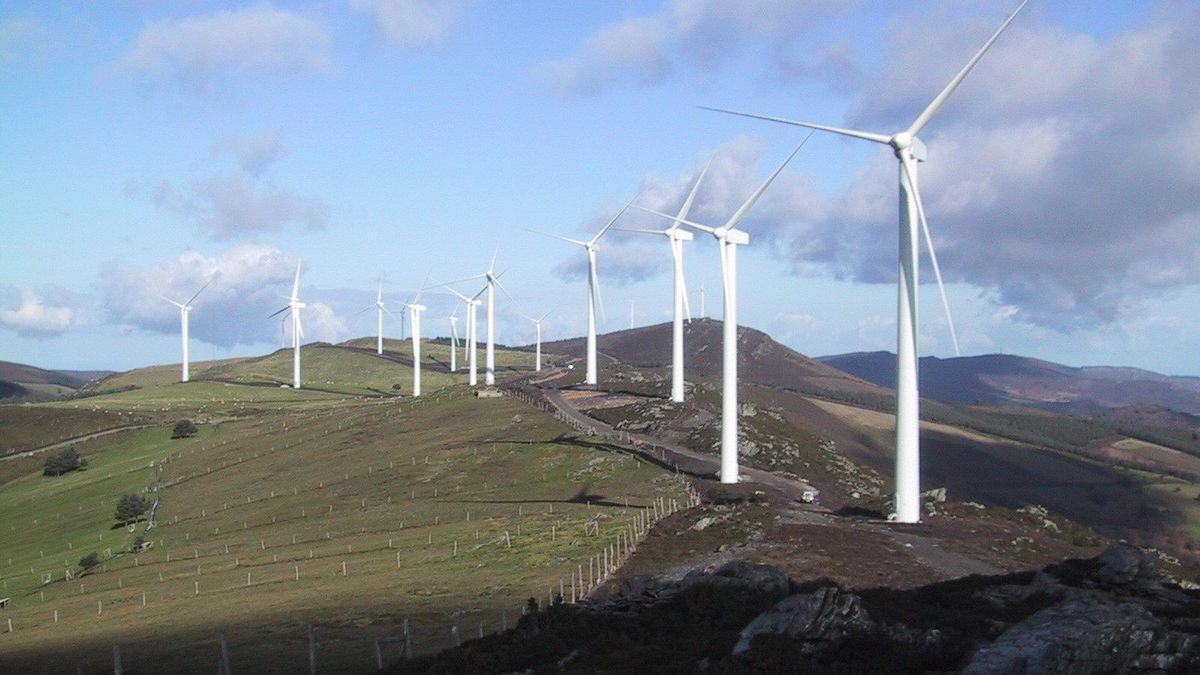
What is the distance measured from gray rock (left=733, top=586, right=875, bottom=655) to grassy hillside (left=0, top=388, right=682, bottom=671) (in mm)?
19640

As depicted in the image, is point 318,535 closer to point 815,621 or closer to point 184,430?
point 815,621

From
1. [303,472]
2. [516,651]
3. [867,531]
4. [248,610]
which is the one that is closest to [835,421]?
[303,472]

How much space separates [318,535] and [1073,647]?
72.9m

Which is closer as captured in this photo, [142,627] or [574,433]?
[142,627]

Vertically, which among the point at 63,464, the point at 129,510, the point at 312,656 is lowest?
the point at 129,510

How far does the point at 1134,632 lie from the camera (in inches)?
940

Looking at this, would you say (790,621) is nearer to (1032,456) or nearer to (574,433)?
(574,433)

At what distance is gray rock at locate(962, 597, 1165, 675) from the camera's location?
77.0ft

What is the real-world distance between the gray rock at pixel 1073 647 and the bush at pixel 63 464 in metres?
149

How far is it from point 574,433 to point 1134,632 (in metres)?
95.6

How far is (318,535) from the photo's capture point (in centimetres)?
8838

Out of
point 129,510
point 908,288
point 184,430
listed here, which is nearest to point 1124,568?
point 908,288

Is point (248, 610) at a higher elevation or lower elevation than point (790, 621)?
lower

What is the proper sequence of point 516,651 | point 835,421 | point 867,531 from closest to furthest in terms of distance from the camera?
1. point 516,651
2. point 867,531
3. point 835,421
